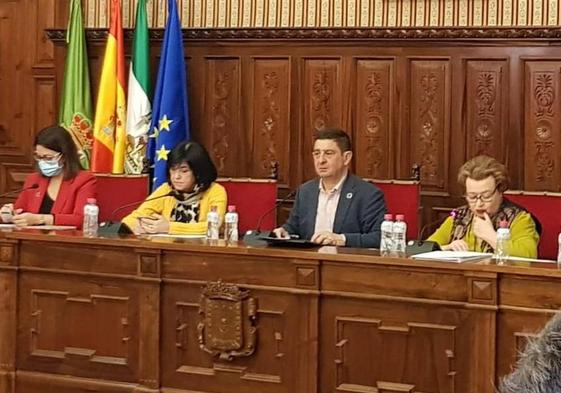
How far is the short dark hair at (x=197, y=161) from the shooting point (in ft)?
15.4

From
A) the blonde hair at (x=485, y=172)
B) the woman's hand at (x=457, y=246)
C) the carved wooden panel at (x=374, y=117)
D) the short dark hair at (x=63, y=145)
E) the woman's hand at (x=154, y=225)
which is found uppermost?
the carved wooden panel at (x=374, y=117)

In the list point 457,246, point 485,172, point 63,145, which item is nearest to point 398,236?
point 457,246

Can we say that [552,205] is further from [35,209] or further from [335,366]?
[35,209]

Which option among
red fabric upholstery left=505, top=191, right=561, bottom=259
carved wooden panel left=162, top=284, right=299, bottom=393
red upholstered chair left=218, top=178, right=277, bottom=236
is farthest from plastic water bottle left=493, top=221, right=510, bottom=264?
red upholstered chair left=218, top=178, right=277, bottom=236

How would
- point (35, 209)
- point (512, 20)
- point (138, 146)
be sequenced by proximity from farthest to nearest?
point (138, 146), point (512, 20), point (35, 209)

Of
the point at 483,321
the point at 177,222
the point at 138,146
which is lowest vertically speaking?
the point at 483,321

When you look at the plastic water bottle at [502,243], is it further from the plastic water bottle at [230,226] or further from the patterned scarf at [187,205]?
the patterned scarf at [187,205]

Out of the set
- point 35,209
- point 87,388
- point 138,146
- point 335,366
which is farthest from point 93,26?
point 335,366

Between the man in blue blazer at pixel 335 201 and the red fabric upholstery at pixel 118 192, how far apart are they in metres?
1.04

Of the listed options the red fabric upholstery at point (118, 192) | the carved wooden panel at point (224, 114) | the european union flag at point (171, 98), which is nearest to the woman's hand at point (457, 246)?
the red fabric upholstery at point (118, 192)

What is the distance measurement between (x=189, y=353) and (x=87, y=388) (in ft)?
1.56

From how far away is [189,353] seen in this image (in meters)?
4.01

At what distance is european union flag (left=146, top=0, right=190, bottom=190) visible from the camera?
20.1 feet

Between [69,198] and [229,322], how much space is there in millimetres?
1416
